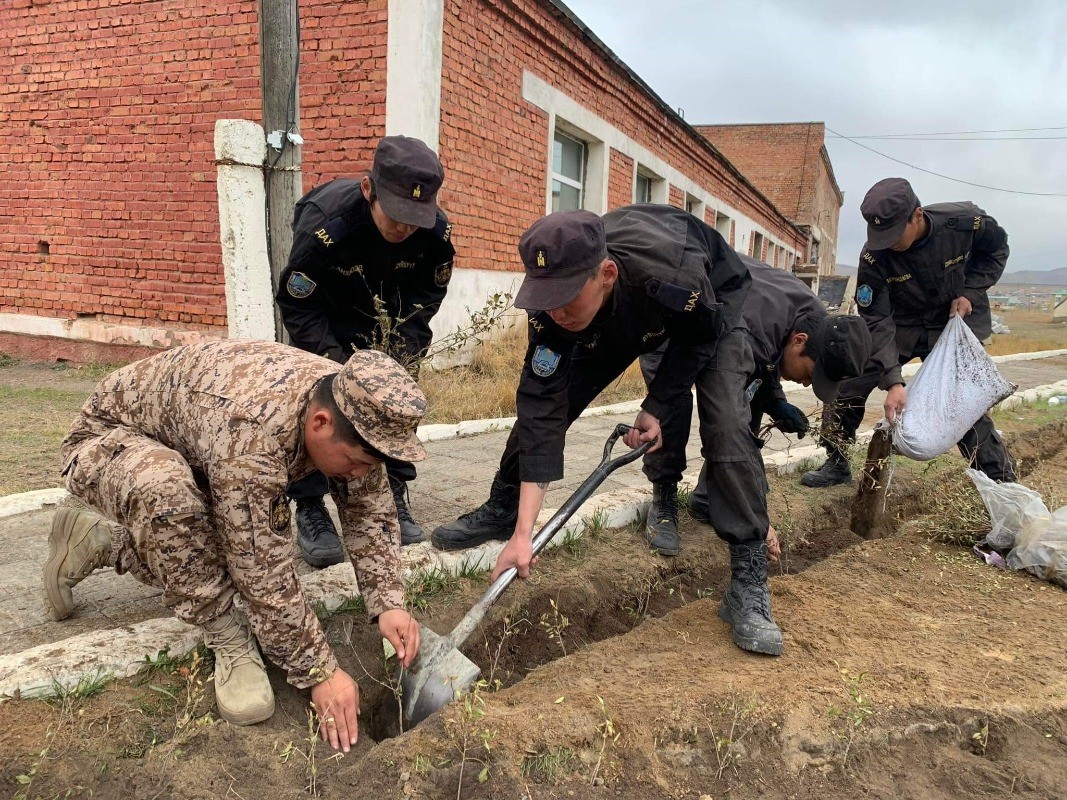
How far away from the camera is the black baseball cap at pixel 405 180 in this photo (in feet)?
8.59

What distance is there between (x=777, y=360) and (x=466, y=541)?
1.53 m

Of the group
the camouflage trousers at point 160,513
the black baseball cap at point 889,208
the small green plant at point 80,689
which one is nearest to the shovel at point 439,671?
the camouflage trousers at point 160,513

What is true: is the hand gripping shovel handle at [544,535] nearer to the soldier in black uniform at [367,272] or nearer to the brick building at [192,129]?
the soldier in black uniform at [367,272]

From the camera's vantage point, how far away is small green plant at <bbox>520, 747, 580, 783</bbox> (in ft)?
5.92

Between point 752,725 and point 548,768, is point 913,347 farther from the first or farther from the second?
point 548,768

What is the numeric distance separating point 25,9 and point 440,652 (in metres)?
8.65

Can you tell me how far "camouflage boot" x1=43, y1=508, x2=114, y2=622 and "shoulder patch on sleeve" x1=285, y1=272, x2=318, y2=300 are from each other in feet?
3.58

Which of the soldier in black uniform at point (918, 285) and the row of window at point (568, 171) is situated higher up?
the row of window at point (568, 171)

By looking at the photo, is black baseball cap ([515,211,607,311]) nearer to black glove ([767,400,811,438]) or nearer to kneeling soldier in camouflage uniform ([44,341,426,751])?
kneeling soldier in camouflage uniform ([44,341,426,751])

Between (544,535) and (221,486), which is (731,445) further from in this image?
(221,486)

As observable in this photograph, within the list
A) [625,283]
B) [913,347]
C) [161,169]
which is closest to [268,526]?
[625,283]

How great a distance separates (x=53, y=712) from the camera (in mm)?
1788

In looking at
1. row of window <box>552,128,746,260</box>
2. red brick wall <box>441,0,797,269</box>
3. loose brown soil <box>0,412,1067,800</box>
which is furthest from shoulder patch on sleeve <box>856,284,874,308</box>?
row of window <box>552,128,746,260</box>

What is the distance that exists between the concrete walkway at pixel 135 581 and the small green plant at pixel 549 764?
922mm
